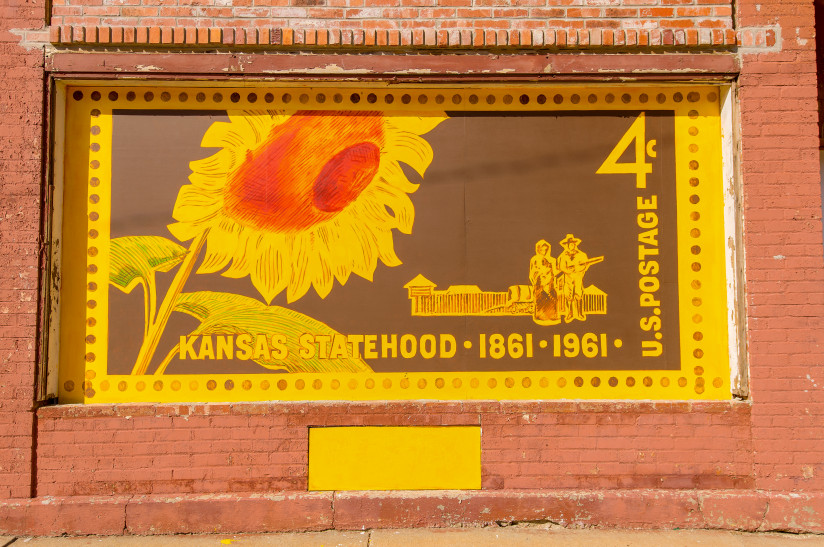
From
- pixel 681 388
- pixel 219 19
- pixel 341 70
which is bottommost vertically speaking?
pixel 681 388

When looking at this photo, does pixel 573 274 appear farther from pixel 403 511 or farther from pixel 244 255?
pixel 244 255

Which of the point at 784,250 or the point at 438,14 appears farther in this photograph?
the point at 438,14

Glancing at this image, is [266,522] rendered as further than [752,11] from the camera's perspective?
No

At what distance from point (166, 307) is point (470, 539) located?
Result: 278cm

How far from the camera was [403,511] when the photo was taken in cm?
407

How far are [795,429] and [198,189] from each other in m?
4.75

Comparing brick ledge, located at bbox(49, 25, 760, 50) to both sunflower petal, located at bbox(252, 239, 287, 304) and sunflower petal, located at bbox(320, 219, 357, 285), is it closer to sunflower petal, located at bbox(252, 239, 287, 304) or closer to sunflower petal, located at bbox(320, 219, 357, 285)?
sunflower petal, located at bbox(320, 219, 357, 285)

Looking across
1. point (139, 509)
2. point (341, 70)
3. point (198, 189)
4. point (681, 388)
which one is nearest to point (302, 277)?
point (198, 189)

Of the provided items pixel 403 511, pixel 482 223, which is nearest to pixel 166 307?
pixel 403 511

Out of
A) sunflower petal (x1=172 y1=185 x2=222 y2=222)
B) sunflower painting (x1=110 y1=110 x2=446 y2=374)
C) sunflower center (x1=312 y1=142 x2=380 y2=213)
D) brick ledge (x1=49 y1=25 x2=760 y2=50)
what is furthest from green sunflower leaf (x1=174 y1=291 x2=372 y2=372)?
brick ledge (x1=49 y1=25 x2=760 y2=50)

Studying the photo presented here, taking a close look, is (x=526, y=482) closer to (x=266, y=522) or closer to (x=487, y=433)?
(x=487, y=433)

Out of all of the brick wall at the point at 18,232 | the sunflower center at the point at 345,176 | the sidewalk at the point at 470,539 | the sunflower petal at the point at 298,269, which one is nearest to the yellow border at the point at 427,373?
the brick wall at the point at 18,232

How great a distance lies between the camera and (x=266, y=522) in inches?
159

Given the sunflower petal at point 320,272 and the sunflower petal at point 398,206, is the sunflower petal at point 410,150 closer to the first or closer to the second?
the sunflower petal at point 398,206
